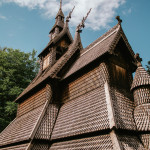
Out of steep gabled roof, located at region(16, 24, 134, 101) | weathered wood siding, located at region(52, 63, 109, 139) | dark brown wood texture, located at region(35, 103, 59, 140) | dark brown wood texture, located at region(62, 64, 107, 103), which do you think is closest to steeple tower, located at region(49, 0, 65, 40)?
steep gabled roof, located at region(16, 24, 134, 101)

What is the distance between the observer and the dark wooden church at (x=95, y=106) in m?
5.67

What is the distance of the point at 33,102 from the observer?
1098cm

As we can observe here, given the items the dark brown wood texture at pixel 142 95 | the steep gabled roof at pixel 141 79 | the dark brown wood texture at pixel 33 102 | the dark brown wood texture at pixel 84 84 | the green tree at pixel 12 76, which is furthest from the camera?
the green tree at pixel 12 76

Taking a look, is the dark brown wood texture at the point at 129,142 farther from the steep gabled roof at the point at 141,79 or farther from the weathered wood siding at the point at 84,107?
the steep gabled roof at the point at 141,79

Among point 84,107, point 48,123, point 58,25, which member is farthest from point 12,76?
point 84,107

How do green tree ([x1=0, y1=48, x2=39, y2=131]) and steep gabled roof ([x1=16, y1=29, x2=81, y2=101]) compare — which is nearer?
steep gabled roof ([x1=16, y1=29, x2=81, y2=101])

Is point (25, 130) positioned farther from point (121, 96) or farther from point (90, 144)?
point (121, 96)

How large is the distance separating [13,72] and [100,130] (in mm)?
16272

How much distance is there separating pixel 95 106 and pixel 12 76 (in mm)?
15015

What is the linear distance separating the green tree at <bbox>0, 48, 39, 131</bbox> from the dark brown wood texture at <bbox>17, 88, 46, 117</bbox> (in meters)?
4.27

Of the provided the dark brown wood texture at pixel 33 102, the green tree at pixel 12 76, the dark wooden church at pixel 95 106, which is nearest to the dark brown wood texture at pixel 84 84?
the dark wooden church at pixel 95 106

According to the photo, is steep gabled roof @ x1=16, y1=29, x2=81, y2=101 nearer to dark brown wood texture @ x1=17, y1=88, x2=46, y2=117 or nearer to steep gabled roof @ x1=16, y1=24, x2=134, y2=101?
steep gabled roof @ x1=16, y1=24, x2=134, y2=101

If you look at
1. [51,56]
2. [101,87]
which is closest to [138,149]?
[101,87]

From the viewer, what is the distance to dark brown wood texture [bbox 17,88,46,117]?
32.8 ft
